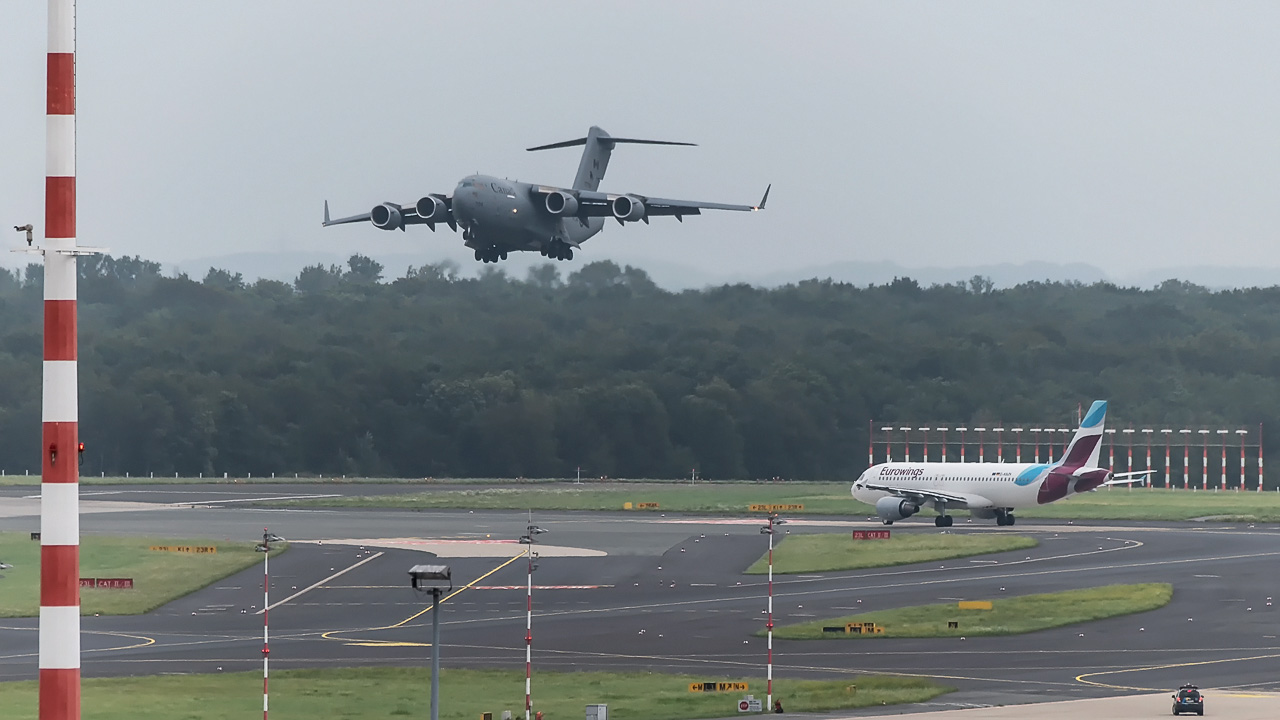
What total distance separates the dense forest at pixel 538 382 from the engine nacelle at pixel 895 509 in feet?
111

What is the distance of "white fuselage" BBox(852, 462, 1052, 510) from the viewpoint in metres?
74.9

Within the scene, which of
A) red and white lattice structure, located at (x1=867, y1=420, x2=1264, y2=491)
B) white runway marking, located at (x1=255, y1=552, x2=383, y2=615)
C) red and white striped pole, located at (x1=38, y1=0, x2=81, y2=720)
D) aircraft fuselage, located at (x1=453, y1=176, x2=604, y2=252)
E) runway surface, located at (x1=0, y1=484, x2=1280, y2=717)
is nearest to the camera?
red and white striped pole, located at (x1=38, y1=0, x2=81, y2=720)

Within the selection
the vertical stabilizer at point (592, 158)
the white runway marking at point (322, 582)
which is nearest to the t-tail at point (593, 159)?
the vertical stabilizer at point (592, 158)

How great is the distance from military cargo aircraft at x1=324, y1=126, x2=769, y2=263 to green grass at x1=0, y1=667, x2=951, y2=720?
3880 cm

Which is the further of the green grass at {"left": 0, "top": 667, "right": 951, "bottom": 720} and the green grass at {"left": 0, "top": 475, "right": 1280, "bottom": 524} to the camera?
the green grass at {"left": 0, "top": 475, "right": 1280, "bottom": 524}

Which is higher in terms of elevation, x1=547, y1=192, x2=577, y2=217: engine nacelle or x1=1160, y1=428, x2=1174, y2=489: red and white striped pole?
x1=547, y1=192, x2=577, y2=217: engine nacelle

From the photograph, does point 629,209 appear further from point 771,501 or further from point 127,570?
point 127,570

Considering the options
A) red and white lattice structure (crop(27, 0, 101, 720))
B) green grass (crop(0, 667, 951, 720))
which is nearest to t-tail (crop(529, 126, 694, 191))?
green grass (crop(0, 667, 951, 720))

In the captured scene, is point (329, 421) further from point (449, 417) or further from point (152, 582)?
point (152, 582)

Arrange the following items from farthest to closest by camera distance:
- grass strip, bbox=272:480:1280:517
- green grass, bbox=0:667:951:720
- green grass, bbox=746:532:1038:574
Result: 1. grass strip, bbox=272:480:1280:517
2. green grass, bbox=746:532:1038:574
3. green grass, bbox=0:667:951:720

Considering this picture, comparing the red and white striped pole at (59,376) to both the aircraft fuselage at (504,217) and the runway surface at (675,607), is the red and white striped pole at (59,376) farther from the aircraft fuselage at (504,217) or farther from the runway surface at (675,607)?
the aircraft fuselage at (504,217)

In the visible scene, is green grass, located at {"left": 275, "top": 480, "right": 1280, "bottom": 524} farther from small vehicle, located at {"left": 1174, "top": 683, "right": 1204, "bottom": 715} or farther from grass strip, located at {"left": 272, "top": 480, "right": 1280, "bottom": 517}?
small vehicle, located at {"left": 1174, "top": 683, "right": 1204, "bottom": 715}

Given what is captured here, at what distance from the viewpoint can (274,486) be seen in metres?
107

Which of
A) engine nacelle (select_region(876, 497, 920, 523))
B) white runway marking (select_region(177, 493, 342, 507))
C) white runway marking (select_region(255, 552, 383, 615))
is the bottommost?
white runway marking (select_region(255, 552, 383, 615))
